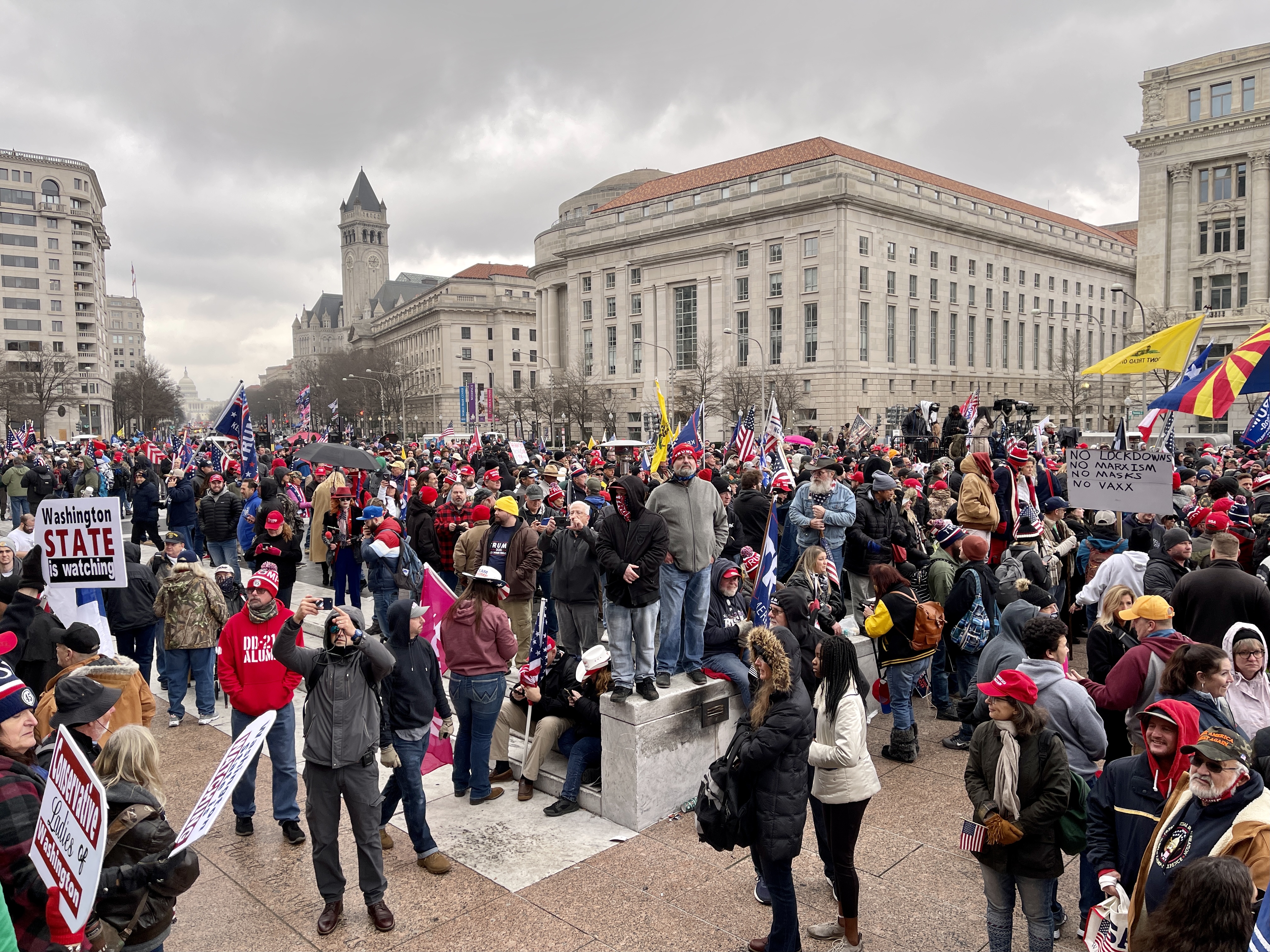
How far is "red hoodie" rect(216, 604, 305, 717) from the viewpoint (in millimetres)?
6207

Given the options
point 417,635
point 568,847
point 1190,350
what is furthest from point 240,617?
point 1190,350

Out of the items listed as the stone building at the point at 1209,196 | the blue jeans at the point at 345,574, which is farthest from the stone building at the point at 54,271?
the stone building at the point at 1209,196

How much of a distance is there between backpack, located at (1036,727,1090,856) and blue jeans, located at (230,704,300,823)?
16.9ft

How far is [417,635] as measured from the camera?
19.9ft

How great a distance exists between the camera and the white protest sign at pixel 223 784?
3250 mm

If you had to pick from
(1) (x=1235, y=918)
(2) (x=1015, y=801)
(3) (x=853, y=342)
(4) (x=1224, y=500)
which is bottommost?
(2) (x=1015, y=801)

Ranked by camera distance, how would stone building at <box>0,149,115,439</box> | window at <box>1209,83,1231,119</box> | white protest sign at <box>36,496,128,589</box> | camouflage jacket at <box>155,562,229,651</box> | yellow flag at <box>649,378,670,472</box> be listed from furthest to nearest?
stone building at <box>0,149,115,439</box>, window at <box>1209,83,1231,119</box>, yellow flag at <box>649,378,670,472</box>, camouflage jacket at <box>155,562,229,651</box>, white protest sign at <box>36,496,128,589</box>

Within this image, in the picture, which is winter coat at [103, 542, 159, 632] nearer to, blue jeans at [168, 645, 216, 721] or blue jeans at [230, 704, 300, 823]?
blue jeans at [168, 645, 216, 721]

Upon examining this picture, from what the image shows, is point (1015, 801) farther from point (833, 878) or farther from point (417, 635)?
point (417, 635)

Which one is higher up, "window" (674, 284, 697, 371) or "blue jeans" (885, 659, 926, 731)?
"window" (674, 284, 697, 371)

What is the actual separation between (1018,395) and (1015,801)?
91.3 metres

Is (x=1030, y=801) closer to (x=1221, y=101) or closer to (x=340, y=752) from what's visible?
(x=340, y=752)

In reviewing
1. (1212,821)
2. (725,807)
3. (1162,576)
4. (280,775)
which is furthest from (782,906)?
(1162,576)

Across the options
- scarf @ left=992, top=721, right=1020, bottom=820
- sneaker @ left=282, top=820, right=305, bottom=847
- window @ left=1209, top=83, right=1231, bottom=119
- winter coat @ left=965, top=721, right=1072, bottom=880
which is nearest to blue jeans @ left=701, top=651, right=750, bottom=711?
winter coat @ left=965, top=721, right=1072, bottom=880
